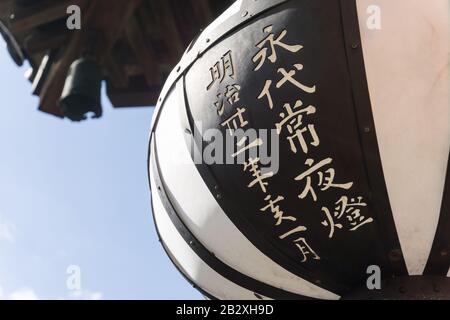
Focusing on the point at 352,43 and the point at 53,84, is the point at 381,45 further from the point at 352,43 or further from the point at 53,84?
the point at 53,84

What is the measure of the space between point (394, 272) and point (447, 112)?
397 millimetres

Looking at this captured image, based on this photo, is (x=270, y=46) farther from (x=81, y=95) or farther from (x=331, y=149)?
(x=81, y=95)

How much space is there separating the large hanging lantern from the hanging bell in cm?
103

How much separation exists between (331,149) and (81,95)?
4.57ft

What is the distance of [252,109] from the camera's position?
141 cm

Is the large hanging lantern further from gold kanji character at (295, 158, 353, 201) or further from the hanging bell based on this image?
the hanging bell

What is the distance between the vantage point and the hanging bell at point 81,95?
95.8 inches

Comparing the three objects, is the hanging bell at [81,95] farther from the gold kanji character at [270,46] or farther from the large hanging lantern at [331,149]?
the gold kanji character at [270,46]

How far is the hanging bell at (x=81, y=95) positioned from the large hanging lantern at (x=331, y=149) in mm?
1032

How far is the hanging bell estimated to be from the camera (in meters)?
2.43

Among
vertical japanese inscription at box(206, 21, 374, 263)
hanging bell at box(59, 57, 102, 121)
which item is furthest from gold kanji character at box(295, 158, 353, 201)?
hanging bell at box(59, 57, 102, 121)

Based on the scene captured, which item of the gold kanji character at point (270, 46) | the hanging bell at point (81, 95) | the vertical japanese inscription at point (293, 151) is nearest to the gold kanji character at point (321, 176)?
the vertical japanese inscription at point (293, 151)

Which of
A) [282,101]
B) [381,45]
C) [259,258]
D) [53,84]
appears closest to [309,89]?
[282,101]

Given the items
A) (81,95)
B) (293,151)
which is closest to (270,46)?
(293,151)
